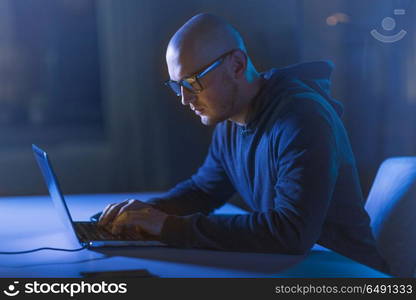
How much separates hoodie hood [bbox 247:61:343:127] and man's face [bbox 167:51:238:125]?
72 mm

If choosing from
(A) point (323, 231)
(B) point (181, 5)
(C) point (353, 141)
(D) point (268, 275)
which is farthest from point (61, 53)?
(D) point (268, 275)

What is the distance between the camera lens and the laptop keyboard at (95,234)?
1.52 meters

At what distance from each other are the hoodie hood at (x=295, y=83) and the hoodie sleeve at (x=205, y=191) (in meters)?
0.31

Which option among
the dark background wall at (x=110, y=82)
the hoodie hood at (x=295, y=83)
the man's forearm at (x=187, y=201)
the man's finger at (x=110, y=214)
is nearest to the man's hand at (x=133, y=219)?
the man's finger at (x=110, y=214)

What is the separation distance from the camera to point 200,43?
1.67 m

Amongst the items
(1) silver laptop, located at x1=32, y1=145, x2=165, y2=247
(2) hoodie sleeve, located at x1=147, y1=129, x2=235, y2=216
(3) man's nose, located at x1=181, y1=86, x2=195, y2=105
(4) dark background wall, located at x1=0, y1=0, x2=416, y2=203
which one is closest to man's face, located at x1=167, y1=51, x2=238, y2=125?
(3) man's nose, located at x1=181, y1=86, x2=195, y2=105

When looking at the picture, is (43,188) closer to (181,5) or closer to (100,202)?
(100,202)

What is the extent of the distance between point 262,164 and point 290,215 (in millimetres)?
292

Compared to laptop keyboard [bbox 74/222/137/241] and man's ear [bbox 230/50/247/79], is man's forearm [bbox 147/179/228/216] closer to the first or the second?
laptop keyboard [bbox 74/222/137/241]

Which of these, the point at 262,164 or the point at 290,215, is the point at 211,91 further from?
the point at 290,215

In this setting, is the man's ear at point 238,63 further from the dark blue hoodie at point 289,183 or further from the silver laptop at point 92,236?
the silver laptop at point 92,236

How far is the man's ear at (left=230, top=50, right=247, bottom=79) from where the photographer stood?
5.65 ft

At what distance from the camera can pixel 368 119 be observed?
311cm

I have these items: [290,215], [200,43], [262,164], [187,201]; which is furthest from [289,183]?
[187,201]
